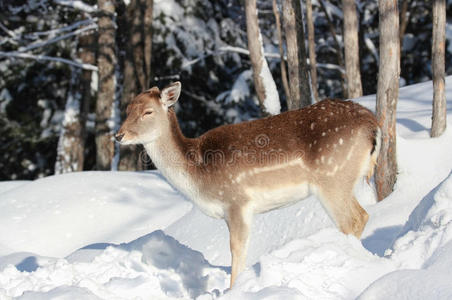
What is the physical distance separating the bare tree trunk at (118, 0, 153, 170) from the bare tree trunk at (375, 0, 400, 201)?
6.85m

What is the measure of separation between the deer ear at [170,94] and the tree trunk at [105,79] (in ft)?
25.7

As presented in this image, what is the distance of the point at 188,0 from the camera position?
679 inches

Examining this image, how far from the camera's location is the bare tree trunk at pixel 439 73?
26.2 feet

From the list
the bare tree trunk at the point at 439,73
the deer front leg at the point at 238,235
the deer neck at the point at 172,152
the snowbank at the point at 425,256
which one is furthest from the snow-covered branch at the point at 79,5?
the snowbank at the point at 425,256

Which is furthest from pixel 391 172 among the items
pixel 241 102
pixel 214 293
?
pixel 241 102

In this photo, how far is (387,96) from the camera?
24.0 feet

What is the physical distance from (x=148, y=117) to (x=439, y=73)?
4.63 meters

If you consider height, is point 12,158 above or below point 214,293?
below

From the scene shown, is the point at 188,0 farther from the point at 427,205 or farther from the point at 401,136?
the point at 427,205

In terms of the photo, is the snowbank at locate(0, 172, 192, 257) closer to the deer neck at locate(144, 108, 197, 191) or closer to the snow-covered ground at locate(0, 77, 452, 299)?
the snow-covered ground at locate(0, 77, 452, 299)

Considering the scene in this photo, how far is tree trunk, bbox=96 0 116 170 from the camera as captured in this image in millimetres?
13289

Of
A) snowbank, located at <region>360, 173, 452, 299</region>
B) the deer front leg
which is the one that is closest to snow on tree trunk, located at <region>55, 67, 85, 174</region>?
the deer front leg

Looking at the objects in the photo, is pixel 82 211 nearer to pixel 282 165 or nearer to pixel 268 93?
pixel 268 93

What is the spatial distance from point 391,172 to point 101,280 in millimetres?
3889
